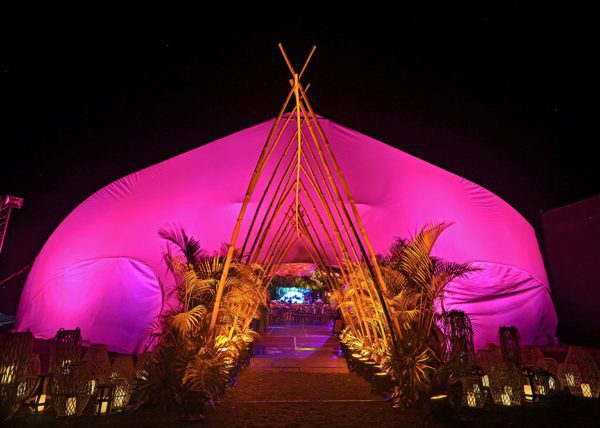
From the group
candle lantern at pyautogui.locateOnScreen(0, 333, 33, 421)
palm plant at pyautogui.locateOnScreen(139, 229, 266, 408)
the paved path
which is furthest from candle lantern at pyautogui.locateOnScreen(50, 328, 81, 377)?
the paved path

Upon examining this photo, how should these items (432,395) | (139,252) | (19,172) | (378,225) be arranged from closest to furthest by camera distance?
(432,395), (19,172), (139,252), (378,225)

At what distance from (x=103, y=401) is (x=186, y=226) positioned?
5506 mm

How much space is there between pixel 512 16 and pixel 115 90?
6.77 m

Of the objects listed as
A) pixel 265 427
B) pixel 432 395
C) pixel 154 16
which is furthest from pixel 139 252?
pixel 432 395

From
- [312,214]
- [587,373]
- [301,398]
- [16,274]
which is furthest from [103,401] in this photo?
[312,214]

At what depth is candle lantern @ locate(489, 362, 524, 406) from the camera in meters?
4.78

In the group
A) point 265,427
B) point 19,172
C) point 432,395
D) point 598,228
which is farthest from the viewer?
point 19,172

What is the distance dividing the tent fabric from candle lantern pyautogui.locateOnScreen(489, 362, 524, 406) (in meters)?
3.86

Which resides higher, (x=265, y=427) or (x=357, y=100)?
(x=357, y=100)

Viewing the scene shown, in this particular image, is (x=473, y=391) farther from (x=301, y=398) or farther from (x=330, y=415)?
(x=301, y=398)

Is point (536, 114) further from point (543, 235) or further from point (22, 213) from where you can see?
point (22, 213)

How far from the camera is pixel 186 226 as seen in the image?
365 inches

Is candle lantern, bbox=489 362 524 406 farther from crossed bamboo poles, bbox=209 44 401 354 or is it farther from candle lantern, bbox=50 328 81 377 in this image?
candle lantern, bbox=50 328 81 377

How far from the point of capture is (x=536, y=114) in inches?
265
